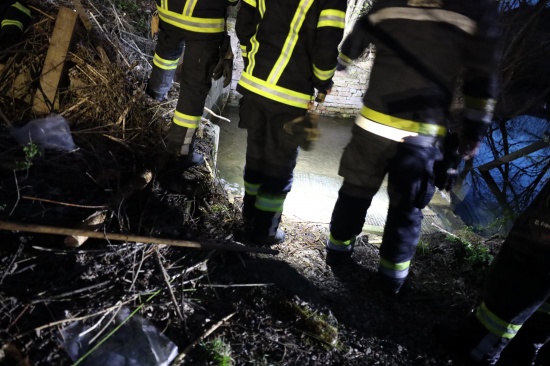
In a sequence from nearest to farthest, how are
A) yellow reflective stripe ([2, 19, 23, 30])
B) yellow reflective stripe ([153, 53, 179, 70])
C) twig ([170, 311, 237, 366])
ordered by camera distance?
twig ([170, 311, 237, 366]) → yellow reflective stripe ([2, 19, 23, 30]) → yellow reflective stripe ([153, 53, 179, 70])

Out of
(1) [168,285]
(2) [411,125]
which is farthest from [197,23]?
(1) [168,285]

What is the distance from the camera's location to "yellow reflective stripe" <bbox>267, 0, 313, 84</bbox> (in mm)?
2198

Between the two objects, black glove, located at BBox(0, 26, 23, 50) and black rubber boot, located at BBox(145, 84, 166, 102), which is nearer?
black glove, located at BBox(0, 26, 23, 50)

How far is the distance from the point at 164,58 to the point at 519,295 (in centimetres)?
339

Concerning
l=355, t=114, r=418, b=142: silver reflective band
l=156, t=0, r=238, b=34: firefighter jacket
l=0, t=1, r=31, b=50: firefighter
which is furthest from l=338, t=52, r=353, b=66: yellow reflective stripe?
l=0, t=1, r=31, b=50: firefighter

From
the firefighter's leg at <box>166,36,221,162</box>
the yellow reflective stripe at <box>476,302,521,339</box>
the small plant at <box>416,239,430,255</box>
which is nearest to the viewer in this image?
the yellow reflective stripe at <box>476,302,521,339</box>

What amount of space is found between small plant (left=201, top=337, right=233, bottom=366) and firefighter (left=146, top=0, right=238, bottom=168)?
1834 mm

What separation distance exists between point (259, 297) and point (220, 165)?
381 cm

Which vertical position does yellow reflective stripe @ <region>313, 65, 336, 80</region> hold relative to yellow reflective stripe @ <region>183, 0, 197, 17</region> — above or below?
below

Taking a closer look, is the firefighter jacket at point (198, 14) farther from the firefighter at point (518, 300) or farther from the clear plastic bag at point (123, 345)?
the firefighter at point (518, 300)

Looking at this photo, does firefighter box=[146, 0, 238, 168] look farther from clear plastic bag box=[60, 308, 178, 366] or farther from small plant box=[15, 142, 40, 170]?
clear plastic bag box=[60, 308, 178, 366]

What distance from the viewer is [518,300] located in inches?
72.6

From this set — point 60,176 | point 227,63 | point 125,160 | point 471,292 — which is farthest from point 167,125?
point 471,292

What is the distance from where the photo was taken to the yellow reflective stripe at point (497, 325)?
1.90 m
